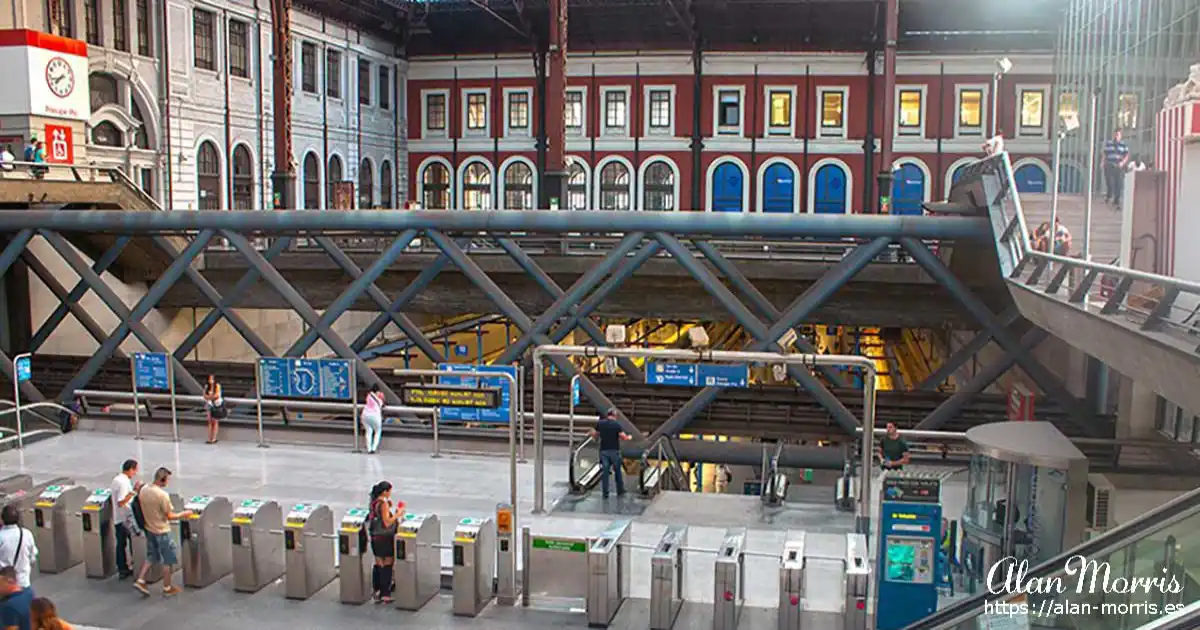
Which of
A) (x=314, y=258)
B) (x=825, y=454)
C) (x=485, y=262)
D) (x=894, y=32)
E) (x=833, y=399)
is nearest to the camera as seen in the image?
(x=825, y=454)

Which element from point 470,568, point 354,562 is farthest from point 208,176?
point 470,568

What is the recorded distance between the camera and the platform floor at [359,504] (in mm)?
11773

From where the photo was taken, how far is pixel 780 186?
4612 centimetres

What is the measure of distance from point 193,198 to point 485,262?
40.8 ft

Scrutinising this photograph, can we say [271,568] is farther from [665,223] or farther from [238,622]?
[665,223]

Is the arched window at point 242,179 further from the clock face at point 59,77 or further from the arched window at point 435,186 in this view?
the arched window at point 435,186

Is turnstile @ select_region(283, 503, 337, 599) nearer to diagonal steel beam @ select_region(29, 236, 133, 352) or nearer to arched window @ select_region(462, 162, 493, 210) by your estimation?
diagonal steel beam @ select_region(29, 236, 133, 352)

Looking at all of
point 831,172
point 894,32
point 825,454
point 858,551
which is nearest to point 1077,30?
point 894,32

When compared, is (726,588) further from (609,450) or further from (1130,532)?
(609,450)

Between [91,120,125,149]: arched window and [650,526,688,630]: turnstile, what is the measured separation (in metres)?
25.2

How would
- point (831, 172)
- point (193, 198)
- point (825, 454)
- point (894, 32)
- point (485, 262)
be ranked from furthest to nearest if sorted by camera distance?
point (831, 172) < point (193, 198) < point (894, 32) < point (485, 262) < point (825, 454)

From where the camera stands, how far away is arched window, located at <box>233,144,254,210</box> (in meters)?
36.9

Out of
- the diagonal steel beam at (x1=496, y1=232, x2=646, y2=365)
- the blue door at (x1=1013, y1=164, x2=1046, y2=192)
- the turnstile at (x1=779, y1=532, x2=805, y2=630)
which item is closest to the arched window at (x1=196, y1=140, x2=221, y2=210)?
the diagonal steel beam at (x1=496, y1=232, x2=646, y2=365)

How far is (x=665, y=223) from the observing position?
69.0ft
